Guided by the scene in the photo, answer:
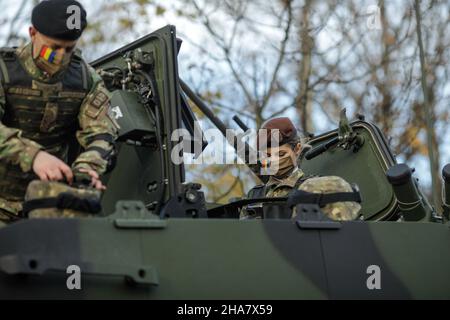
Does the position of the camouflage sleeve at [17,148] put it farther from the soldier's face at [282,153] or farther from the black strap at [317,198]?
the soldier's face at [282,153]

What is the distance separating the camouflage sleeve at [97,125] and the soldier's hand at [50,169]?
1.07 ft

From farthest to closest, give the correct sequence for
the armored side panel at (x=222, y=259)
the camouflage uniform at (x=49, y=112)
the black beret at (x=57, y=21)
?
the camouflage uniform at (x=49, y=112)
the black beret at (x=57, y=21)
the armored side panel at (x=222, y=259)

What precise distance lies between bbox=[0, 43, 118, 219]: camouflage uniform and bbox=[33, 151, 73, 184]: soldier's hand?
217mm

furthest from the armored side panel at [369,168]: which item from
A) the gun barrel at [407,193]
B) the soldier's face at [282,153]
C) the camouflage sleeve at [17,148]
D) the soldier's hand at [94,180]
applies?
the camouflage sleeve at [17,148]

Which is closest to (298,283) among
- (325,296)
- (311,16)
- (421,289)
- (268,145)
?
(325,296)

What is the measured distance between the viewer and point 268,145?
20.4 ft

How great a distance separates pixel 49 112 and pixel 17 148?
15.4 inches

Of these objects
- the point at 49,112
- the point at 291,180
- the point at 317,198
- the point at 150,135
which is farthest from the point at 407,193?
the point at 49,112

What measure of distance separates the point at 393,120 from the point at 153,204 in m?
9.32

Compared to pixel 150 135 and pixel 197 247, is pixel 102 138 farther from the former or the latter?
pixel 150 135

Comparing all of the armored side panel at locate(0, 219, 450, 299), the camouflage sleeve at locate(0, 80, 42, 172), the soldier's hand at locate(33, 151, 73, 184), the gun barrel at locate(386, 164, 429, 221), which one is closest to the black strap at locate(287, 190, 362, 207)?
the armored side panel at locate(0, 219, 450, 299)

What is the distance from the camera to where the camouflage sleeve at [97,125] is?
4617mm

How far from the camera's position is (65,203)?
418 centimetres

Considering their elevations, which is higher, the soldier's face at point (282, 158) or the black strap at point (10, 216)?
the soldier's face at point (282, 158)
